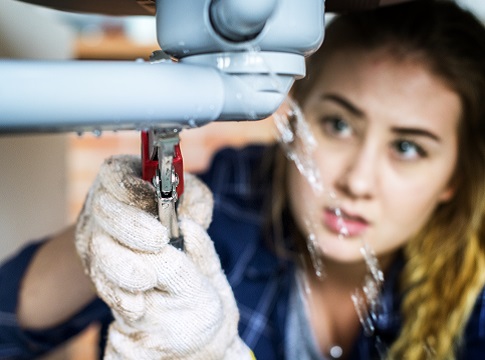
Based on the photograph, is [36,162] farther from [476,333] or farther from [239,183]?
[476,333]

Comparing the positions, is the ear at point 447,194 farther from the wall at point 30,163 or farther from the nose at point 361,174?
the wall at point 30,163

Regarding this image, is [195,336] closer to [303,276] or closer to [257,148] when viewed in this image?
[303,276]

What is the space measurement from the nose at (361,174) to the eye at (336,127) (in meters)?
0.03

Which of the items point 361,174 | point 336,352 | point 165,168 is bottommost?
point 336,352

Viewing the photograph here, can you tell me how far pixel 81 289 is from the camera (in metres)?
0.54

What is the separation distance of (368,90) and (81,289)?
1.17ft

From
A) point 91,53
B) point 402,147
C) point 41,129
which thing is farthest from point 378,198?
point 91,53

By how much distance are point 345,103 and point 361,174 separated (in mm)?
82

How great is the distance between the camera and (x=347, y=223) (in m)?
0.59

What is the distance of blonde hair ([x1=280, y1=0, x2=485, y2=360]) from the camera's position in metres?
0.59

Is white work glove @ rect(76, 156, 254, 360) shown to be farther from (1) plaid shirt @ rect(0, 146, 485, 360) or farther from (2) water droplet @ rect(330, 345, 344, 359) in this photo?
(2) water droplet @ rect(330, 345, 344, 359)

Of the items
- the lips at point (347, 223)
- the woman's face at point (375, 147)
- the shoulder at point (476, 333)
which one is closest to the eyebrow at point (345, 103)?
the woman's face at point (375, 147)

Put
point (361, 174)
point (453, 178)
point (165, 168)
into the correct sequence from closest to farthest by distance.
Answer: point (165, 168)
point (361, 174)
point (453, 178)

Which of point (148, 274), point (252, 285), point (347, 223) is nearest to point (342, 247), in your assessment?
point (347, 223)
